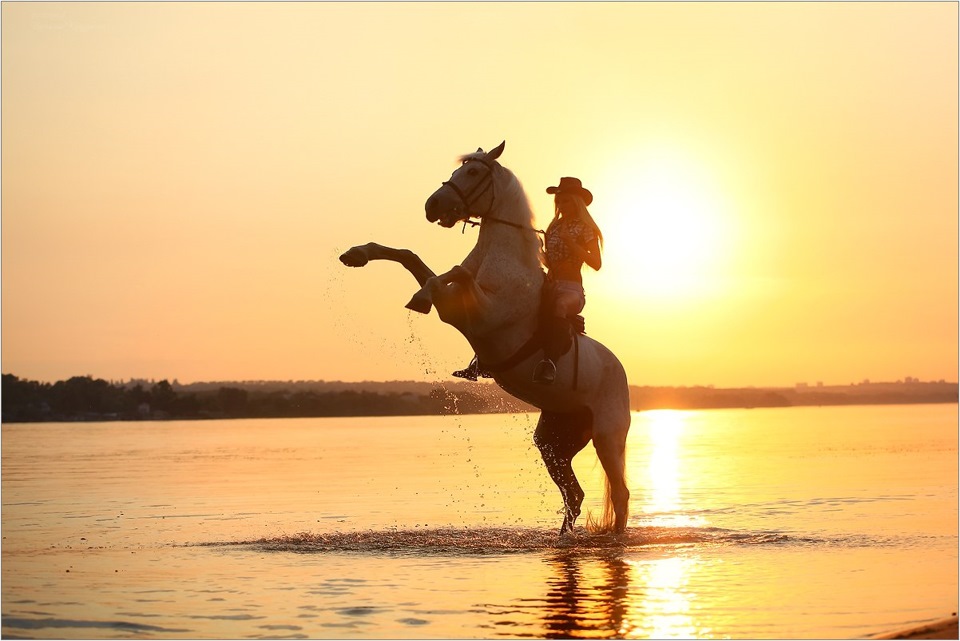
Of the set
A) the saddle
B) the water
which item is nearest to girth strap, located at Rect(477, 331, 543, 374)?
the saddle

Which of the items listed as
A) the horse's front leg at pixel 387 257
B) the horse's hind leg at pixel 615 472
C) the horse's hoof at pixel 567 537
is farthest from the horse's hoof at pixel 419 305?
the horse's hoof at pixel 567 537

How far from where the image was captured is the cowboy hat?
13.9 m

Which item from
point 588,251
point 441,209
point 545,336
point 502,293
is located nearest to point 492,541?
→ point 545,336

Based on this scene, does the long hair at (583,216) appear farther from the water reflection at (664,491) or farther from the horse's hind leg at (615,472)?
the water reflection at (664,491)

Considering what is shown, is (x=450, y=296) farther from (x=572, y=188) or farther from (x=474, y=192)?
(x=572, y=188)

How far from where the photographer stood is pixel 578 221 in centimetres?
1366

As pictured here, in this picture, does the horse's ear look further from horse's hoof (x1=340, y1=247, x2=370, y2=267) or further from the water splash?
the water splash

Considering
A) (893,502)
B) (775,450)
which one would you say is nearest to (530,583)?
(893,502)

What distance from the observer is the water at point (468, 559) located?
30.7ft

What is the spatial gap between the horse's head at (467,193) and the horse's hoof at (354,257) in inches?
37.0

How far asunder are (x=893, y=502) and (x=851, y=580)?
8.41m

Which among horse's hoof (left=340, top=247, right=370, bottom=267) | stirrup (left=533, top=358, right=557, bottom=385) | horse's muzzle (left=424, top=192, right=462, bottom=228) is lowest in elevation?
stirrup (left=533, top=358, right=557, bottom=385)

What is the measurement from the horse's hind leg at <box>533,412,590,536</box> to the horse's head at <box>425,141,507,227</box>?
9.37 feet

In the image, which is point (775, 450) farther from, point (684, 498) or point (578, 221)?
point (578, 221)
